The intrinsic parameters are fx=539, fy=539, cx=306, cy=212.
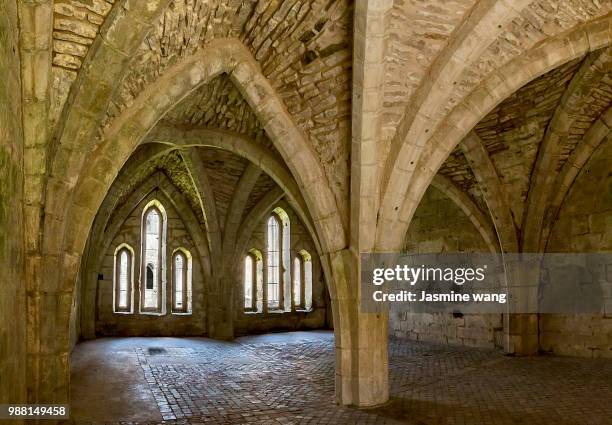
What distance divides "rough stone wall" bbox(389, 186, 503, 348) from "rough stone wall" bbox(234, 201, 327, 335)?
218 centimetres

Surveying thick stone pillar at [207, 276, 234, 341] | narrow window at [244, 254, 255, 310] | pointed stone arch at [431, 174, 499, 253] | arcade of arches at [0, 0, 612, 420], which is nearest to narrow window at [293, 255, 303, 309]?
narrow window at [244, 254, 255, 310]

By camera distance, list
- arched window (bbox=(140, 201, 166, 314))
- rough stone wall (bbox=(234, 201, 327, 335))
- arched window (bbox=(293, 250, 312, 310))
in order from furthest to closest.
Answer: arched window (bbox=(293, 250, 312, 310)) < rough stone wall (bbox=(234, 201, 327, 335)) < arched window (bbox=(140, 201, 166, 314))

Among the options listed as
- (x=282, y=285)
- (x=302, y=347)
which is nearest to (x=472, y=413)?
(x=302, y=347)

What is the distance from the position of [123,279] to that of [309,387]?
23.4 feet

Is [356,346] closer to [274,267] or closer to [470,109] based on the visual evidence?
[470,109]

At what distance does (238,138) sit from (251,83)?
219 cm

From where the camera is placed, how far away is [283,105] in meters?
5.79

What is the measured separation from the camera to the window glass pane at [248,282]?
1297 centimetres

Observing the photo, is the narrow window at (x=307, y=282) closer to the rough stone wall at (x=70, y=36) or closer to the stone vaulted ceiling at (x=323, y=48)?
the stone vaulted ceiling at (x=323, y=48)

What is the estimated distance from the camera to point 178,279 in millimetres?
12383

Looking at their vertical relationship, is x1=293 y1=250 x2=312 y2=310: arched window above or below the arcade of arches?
below

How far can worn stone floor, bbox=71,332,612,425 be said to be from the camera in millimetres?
5020

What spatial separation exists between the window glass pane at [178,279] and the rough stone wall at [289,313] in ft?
4.15

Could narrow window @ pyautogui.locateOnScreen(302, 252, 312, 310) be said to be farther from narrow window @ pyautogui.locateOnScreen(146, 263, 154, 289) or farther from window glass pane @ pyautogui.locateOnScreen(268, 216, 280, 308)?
narrow window @ pyautogui.locateOnScreen(146, 263, 154, 289)
